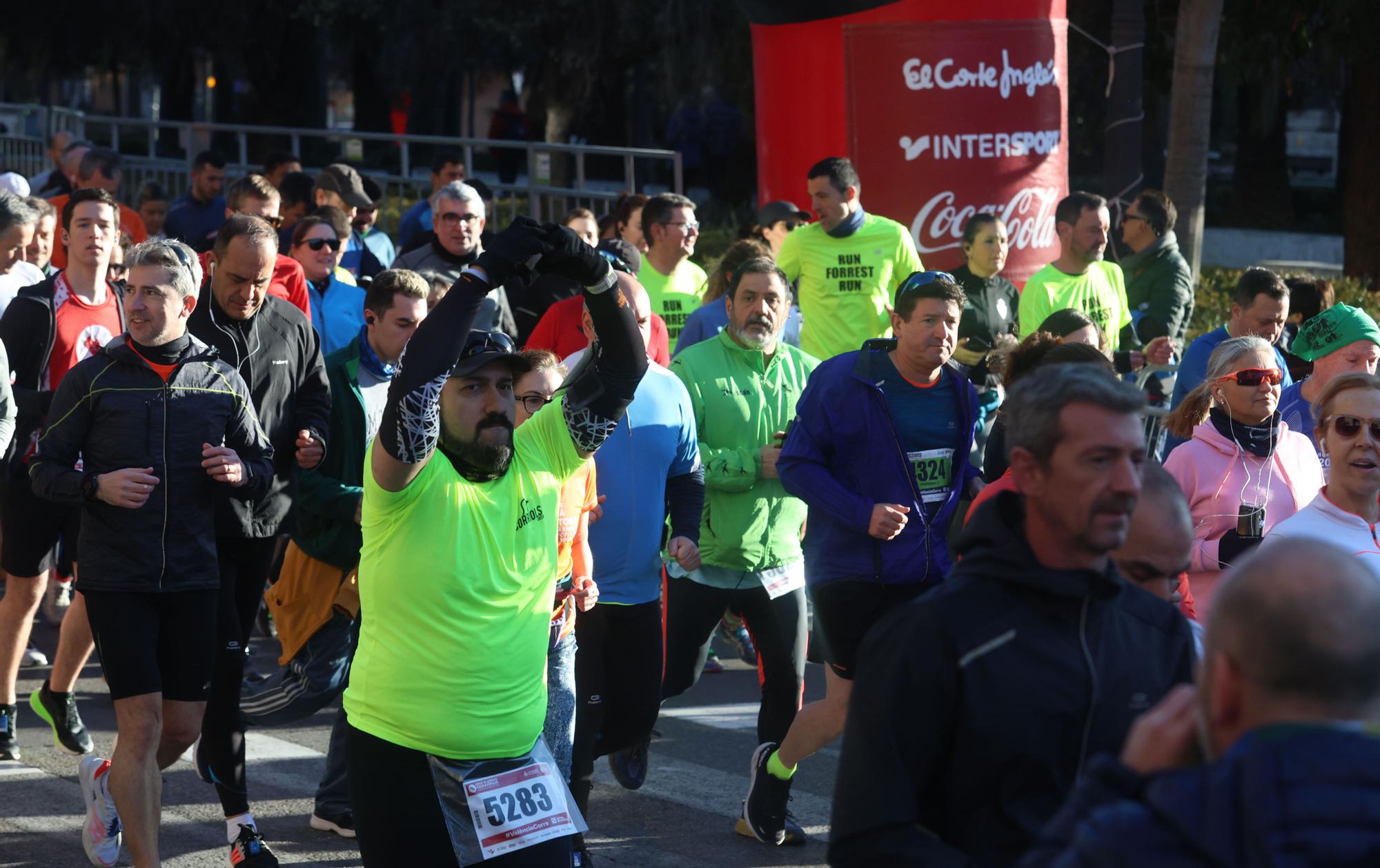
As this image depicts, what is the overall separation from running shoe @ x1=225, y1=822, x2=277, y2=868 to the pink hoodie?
309cm

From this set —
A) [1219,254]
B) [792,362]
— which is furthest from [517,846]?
[1219,254]

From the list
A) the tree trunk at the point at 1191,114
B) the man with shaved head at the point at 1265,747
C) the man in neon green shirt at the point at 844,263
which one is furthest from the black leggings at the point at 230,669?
the tree trunk at the point at 1191,114

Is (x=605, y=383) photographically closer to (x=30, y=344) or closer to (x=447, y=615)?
(x=447, y=615)

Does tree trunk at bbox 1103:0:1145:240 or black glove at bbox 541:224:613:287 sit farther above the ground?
tree trunk at bbox 1103:0:1145:240

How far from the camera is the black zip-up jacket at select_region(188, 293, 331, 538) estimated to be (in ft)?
19.5

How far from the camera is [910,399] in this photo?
229 inches

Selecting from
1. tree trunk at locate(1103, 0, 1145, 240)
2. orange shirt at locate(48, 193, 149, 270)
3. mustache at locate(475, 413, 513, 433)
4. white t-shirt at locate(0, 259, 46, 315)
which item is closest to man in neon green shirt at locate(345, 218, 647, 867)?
mustache at locate(475, 413, 513, 433)

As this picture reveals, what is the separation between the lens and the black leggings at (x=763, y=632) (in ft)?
20.6

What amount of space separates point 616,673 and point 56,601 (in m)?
4.81

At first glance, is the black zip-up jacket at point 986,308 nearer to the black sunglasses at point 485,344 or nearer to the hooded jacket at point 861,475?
the hooded jacket at point 861,475

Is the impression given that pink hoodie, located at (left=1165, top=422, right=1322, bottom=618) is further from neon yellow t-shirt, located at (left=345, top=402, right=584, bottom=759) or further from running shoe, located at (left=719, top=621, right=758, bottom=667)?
running shoe, located at (left=719, top=621, right=758, bottom=667)

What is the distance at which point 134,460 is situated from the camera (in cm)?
524

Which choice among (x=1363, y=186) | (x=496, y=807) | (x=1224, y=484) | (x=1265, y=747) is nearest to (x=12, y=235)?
(x=496, y=807)

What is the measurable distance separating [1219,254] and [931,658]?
2541 cm
